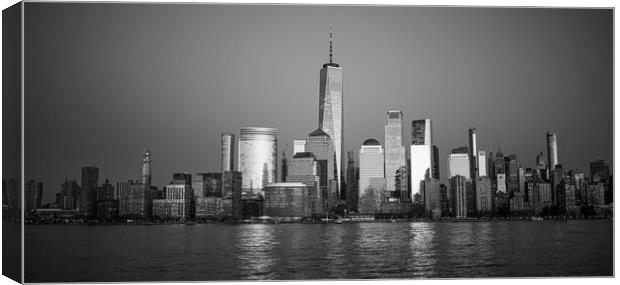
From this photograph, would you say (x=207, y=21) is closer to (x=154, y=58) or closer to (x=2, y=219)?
(x=154, y=58)

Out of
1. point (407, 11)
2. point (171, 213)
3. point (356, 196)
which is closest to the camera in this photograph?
point (407, 11)

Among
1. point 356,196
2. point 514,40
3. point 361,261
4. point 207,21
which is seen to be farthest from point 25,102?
point 356,196

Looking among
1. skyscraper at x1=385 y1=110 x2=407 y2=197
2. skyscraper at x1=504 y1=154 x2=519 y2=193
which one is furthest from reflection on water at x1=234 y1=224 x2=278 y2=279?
skyscraper at x1=504 y1=154 x2=519 y2=193

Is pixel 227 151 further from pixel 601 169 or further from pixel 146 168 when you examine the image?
pixel 601 169

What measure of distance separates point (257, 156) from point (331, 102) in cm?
346

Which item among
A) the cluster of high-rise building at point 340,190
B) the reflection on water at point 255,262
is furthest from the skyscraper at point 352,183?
the reflection on water at point 255,262

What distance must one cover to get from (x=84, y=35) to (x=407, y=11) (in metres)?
4.50

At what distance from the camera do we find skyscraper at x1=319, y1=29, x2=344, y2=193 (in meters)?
13.6

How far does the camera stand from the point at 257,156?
22219 millimetres

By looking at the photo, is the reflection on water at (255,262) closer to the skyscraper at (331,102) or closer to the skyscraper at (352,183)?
the skyscraper at (331,102)

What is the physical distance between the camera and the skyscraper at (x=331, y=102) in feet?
44.7

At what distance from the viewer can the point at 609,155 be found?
10.1 meters

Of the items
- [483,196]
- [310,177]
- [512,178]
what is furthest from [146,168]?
[483,196]

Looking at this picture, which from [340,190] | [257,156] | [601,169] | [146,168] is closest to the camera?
[601,169]
